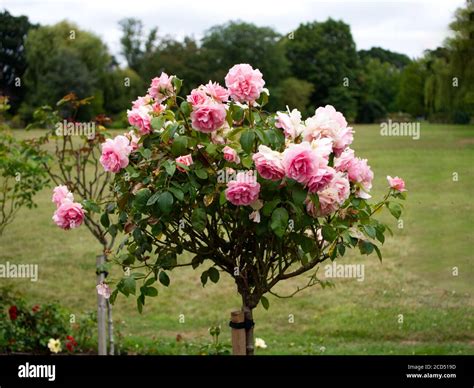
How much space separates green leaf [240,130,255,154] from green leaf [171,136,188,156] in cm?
12

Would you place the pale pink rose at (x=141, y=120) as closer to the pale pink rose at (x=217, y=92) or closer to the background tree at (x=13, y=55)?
the pale pink rose at (x=217, y=92)

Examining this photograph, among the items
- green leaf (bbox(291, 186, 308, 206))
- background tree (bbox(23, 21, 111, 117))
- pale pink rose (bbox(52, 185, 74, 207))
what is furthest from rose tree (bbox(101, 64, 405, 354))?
background tree (bbox(23, 21, 111, 117))

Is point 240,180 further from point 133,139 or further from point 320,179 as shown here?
point 133,139

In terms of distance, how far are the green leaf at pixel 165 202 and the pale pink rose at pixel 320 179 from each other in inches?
11.3

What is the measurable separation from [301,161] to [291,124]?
0.15 metres

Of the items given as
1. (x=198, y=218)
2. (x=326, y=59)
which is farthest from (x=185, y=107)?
(x=326, y=59)

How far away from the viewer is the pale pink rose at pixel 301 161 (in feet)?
4.26

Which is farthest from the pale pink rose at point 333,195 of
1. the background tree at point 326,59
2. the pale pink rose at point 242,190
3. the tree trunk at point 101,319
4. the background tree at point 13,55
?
the background tree at point 13,55

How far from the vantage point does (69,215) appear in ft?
5.03

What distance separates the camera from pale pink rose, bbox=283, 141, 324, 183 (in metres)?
1.30

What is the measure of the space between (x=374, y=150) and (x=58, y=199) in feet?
14.5

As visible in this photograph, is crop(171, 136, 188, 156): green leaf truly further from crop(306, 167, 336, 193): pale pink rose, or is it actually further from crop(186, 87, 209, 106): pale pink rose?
crop(306, 167, 336, 193): pale pink rose

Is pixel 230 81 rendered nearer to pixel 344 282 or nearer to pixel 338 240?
pixel 338 240

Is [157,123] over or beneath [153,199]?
over
